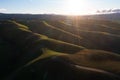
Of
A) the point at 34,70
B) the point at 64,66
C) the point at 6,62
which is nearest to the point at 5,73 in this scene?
the point at 6,62

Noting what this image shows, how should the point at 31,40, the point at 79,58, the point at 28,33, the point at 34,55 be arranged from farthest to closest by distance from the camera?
the point at 28,33 → the point at 31,40 → the point at 34,55 → the point at 79,58

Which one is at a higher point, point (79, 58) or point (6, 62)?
point (79, 58)

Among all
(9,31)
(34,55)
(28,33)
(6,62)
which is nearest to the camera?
(34,55)

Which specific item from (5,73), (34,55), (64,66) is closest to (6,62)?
(5,73)

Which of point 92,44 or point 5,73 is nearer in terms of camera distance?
point 5,73

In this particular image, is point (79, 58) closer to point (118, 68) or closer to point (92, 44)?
point (118, 68)

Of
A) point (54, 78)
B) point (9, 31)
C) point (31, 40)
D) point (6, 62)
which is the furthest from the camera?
point (9, 31)

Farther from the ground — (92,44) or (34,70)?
(34,70)

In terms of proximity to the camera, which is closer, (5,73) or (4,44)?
(5,73)

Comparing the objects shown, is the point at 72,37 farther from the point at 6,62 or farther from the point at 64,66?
the point at 64,66
